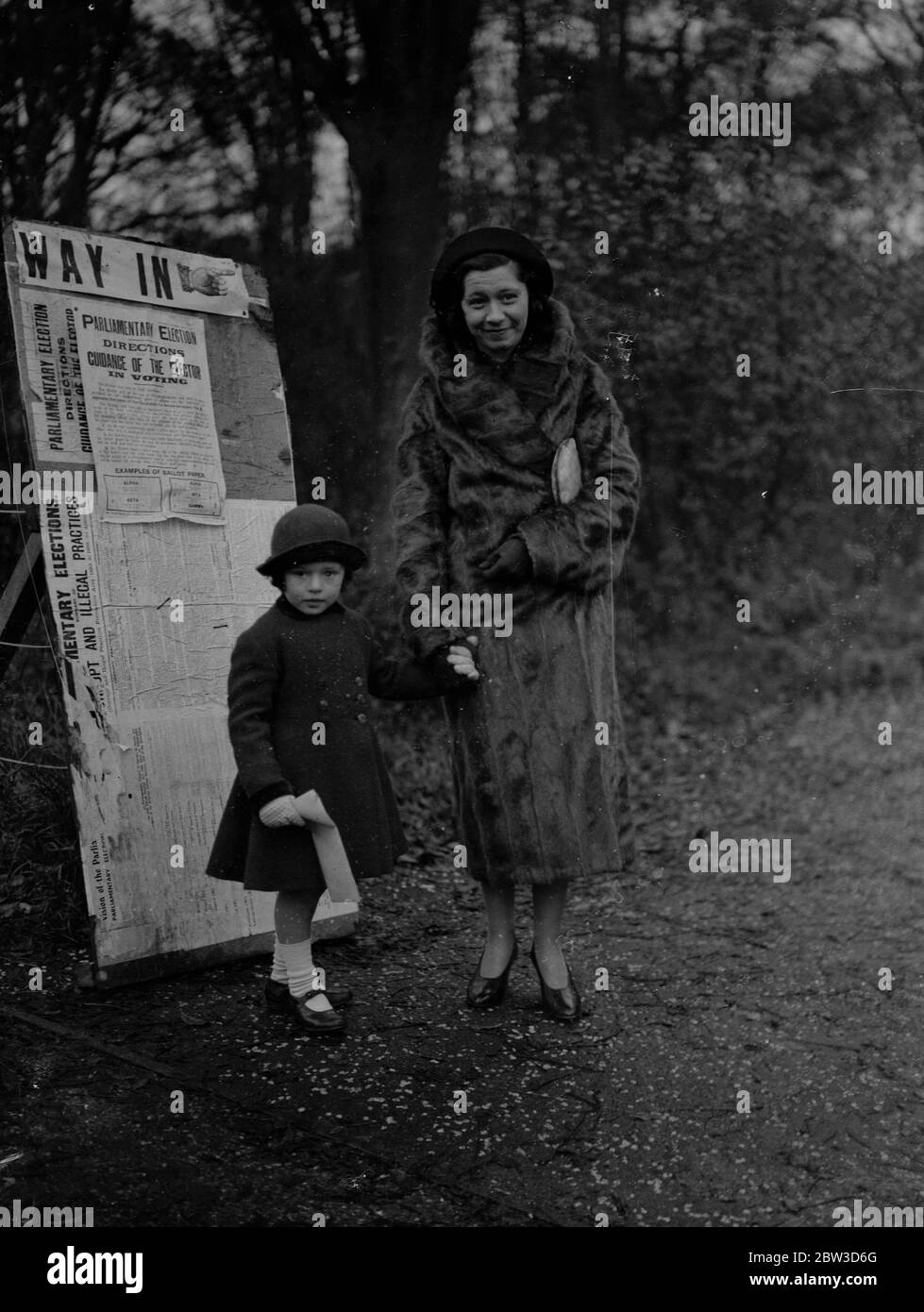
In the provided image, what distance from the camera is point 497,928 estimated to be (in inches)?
128

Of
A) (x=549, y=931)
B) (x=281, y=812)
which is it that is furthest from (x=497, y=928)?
(x=281, y=812)

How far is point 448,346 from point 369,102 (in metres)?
1.16

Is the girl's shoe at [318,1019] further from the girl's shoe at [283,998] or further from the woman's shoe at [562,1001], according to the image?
the woman's shoe at [562,1001]

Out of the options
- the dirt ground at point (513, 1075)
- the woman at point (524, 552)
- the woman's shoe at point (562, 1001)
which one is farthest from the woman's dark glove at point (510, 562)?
the dirt ground at point (513, 1075)

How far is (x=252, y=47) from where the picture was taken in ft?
12.9

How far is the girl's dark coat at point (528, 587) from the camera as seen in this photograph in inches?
122

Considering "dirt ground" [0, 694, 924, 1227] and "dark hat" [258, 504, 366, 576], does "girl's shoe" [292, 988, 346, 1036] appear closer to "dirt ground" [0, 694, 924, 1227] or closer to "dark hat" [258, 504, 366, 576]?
"dirt ground" [0, 694, 924, 1227]

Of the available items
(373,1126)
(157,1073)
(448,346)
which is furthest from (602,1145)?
(448,346)

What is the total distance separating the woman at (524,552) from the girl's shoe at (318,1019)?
19.7 inches

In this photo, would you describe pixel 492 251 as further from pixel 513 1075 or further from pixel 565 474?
pixel 513 1075

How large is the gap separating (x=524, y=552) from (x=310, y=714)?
649 millimetres

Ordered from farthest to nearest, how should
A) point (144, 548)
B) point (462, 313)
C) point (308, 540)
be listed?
point (144, 548) → point (462, 313) → point (308, 540)
